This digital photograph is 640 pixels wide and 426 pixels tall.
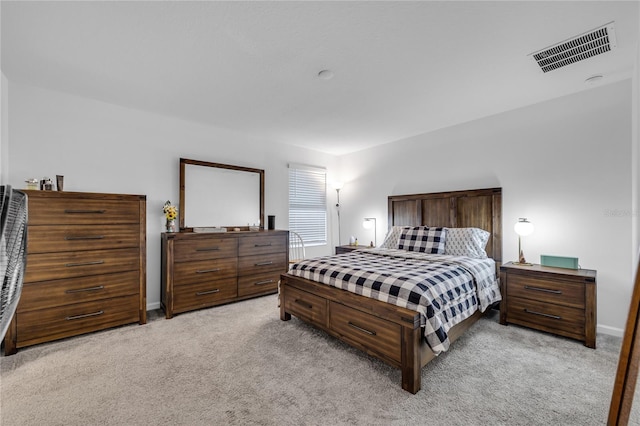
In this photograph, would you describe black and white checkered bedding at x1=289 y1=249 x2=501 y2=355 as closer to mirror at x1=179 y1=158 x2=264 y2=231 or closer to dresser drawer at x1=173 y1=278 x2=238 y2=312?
dresser drawer at x1=173 y1=278 x2=238 y2=312

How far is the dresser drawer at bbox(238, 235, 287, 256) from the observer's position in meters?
3.68

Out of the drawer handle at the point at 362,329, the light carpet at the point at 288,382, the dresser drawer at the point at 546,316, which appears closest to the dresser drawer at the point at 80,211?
the light carpet at the point at 288,382

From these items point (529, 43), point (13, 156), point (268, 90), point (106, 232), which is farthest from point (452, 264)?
point (13, 156)

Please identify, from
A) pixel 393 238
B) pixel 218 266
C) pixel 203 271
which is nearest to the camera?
pixel 203 271

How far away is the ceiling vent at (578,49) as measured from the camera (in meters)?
1.98

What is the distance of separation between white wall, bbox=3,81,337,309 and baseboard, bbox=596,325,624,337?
480cm

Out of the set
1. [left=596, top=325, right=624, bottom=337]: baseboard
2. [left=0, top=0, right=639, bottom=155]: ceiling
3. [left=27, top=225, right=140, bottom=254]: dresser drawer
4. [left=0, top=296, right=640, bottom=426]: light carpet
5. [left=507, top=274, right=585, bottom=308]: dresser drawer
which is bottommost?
[left=0, top=296, right=640, bottom=426]: light carpet

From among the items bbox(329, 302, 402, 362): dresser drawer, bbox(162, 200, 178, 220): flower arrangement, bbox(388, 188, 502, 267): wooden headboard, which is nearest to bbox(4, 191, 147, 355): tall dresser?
bbox(162, 200, 178, 220): flower arrangement

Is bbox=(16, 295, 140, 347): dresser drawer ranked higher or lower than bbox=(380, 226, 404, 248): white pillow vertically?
Answer: lower

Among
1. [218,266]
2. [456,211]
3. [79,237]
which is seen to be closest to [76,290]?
[79,237]

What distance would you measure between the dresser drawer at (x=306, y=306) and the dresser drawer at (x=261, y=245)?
41.2 inches

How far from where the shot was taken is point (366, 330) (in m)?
2.13

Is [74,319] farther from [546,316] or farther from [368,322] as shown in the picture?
[546,316]

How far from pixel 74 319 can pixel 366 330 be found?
2.74 meters
